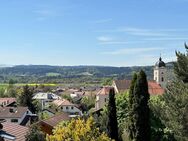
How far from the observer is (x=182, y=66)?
98.7 ft

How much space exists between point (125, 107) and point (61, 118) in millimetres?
11524

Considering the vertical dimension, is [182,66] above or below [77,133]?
above

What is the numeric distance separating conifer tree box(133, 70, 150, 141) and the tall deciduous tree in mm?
7000

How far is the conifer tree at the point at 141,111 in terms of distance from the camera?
37.2 m

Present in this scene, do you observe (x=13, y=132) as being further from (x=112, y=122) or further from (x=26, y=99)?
(x=26, y=99)

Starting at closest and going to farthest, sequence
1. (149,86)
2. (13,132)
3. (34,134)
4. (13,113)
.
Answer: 1. (34,134)
2. (13,132)
3. (13,113)
4. (149,86)

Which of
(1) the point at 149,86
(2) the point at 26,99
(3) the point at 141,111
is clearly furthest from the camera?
(1) the point at 149,86

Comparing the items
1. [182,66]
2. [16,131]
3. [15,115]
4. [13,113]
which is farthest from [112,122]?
[13,113]

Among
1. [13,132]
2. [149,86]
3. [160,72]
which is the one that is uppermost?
[160,72]

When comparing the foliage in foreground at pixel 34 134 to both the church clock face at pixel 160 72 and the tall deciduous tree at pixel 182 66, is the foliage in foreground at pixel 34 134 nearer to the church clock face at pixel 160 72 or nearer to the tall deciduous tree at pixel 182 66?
the tall deciduous tree at pixel 182 66

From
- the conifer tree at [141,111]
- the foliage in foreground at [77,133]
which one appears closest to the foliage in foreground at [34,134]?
the foliage in foreground at [77,133]

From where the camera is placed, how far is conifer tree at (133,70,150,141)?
1464 inches

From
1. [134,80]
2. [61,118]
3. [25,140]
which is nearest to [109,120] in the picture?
[134,80]

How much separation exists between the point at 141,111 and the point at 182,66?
28.3 feet
